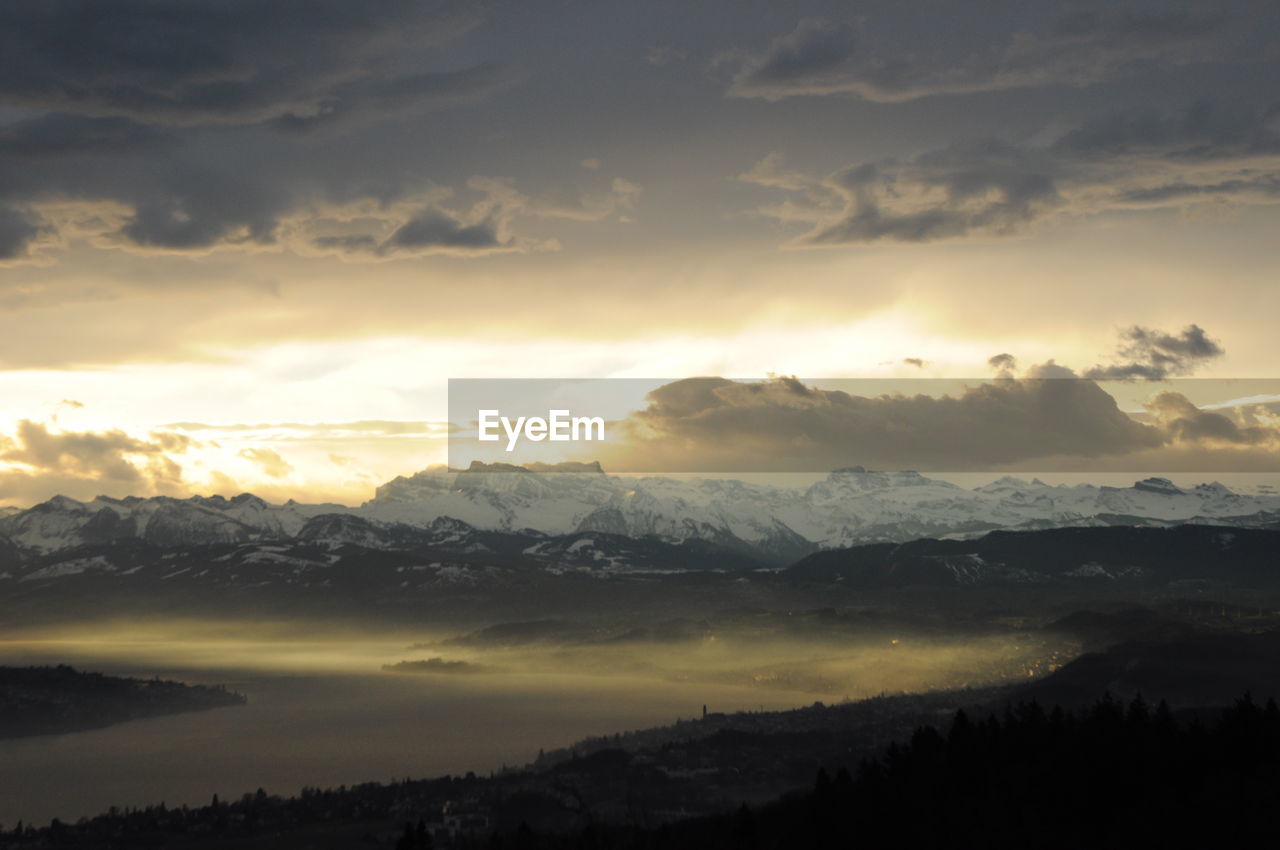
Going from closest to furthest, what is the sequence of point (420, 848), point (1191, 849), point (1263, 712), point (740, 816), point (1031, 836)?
point (1191, 849) < point (1031, 836) < point (420, 848) < point (1263, 712) < point (740, 816)

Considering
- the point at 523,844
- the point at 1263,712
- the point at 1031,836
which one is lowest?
the point at 523,844

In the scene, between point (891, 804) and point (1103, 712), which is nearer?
point (891, 804)

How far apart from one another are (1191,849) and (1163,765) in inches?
1268

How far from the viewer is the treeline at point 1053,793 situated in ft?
481

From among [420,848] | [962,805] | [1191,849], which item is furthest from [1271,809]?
[420,848]

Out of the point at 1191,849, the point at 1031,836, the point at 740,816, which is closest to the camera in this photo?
the point at 1191,849

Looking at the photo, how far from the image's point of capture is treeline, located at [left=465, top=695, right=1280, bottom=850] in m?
147

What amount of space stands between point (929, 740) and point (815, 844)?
39.6 meters

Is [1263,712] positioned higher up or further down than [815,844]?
higher up

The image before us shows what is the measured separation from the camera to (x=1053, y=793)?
163250 mm

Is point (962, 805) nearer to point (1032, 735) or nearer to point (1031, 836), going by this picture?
point (1031, 836)

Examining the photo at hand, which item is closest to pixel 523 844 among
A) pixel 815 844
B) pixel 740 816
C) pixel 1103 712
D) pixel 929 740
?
pixel 740 816

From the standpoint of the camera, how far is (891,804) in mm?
167750

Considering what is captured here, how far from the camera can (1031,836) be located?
494ft
